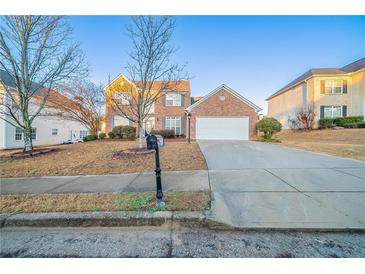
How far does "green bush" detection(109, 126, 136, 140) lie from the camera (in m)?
18.0

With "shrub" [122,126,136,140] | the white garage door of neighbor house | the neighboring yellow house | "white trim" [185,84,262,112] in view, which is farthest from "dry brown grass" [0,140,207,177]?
the neighboring yellow house

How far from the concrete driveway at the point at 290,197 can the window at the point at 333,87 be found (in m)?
20.0

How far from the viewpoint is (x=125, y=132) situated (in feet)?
59.2

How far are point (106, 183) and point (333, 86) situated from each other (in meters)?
27.1

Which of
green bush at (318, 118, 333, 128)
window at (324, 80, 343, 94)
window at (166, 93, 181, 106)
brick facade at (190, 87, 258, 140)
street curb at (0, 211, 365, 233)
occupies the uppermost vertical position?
window at (324, 80, 343, 94)

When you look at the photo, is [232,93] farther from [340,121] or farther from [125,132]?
[340,121]

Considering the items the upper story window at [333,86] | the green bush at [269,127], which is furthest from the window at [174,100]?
the upper story window at [333,86]

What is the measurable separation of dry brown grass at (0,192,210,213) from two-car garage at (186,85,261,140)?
1426 cm

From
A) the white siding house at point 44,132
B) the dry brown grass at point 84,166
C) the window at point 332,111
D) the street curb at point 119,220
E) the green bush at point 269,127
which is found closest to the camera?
the street curb at point 119,220

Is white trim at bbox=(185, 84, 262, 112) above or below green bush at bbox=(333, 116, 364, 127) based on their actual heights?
above

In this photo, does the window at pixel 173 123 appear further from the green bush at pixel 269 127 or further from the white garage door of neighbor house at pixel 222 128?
the green bush at pixel 269 127

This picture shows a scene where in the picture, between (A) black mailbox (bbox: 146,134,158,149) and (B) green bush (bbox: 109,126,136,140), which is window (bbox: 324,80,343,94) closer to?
(B) green bush (bbox: 109,126,136,140)

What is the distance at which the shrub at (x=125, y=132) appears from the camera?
59.1 feet

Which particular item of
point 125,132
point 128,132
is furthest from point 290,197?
point 125,132
